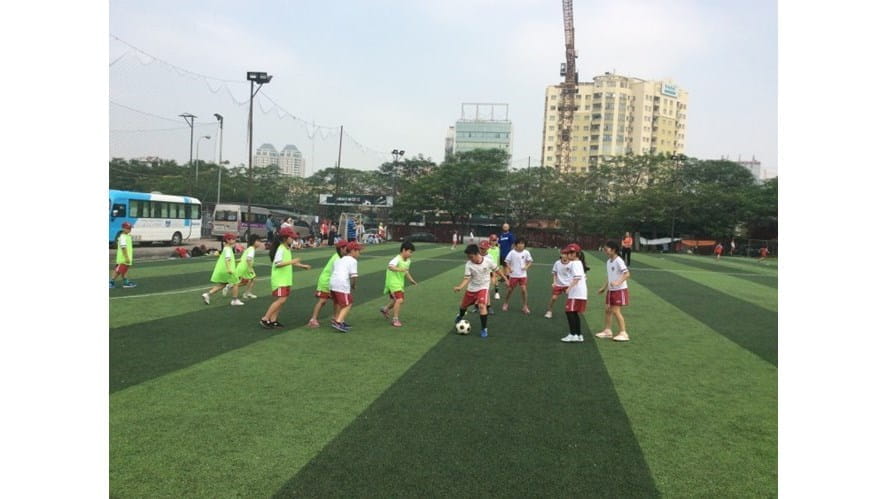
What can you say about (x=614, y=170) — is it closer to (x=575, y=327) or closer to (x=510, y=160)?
(x=510, y=160)

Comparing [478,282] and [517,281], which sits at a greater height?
[478,282]

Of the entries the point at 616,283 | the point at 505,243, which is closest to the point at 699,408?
the point at 616,283

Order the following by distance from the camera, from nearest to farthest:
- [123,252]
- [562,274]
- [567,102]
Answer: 1. [562,274]
2. [123,252]
3. [567,102]

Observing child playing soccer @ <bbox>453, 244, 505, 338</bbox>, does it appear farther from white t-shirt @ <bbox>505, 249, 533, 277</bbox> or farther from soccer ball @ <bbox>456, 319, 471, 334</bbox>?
white t-shirt @ <bbox>505, 249, 533, 277</bbox>

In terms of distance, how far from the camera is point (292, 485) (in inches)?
159

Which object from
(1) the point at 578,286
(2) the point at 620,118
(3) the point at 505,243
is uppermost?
(2) the point at 620,118

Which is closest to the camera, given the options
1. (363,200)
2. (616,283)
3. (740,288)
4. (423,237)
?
(616,283)

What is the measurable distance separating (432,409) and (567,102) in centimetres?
11571

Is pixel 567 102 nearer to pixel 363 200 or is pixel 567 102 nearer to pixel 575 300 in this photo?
pixel 363 200

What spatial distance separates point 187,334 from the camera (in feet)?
29.5

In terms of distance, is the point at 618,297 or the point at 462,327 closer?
the point at 618,297

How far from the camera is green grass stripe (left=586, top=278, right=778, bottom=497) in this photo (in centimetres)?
443

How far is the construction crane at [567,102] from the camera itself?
369ft

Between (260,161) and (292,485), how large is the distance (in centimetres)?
6291
